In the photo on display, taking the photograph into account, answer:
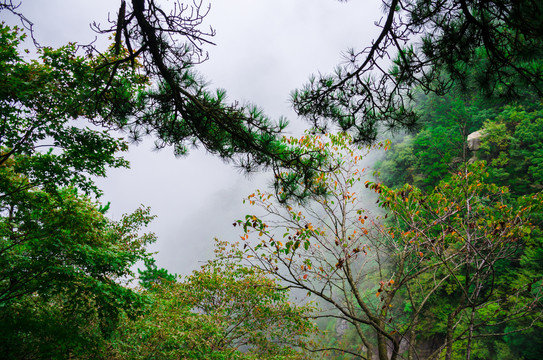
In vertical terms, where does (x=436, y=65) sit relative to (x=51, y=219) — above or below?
above

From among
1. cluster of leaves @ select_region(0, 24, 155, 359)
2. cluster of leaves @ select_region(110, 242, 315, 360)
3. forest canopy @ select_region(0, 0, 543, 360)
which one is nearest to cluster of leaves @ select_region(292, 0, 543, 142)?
forest canopy @ select_region(0, 0, 543, 360)

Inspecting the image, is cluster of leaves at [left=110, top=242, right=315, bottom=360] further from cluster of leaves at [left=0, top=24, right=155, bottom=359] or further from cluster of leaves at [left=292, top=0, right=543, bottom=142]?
cluster of leaves at [left=292, top=0, right=543, bottom=142]

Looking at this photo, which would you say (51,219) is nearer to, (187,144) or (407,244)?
(187,144)

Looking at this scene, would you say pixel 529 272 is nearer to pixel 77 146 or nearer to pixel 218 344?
pixel 218 344

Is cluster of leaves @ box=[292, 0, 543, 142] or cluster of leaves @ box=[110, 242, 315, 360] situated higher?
cluster of leaves @ box=[292, 0, 543, 142]

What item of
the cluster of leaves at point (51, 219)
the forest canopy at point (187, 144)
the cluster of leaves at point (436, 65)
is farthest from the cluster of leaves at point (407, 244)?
the cluster of leaves at point (51, 219)

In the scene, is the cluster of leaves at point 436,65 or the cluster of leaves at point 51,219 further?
the cluster of leaves at point 51,219

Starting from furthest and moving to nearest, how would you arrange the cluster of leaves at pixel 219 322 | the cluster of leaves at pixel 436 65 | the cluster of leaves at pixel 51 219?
the cluster of leaves at pixel 219 322 < the cluster of leaves at pixel 51 219 < the cluster of leaves at pixel 436 65

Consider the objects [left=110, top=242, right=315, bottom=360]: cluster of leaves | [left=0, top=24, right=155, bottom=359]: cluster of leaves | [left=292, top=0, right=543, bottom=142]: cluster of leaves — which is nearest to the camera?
[left=292, top=0, right=543, bottom=142]: cluster of leaves

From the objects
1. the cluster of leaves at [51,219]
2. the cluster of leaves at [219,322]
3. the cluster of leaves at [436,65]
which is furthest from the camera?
the cluster of leaves at [219,322]

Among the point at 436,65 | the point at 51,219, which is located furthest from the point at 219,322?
the point at 436,65

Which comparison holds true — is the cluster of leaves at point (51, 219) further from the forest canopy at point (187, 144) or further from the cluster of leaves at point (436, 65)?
the cluster of leaves at point (436, 65)

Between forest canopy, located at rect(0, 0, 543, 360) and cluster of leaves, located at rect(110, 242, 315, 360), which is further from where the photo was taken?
cluster of leaves, located at rect(110, 242, 315, 360)

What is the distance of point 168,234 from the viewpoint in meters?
83.4
